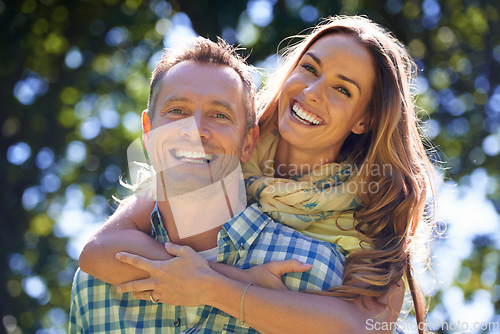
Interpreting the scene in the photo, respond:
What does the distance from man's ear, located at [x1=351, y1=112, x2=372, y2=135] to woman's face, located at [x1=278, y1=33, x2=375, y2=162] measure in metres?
0.05

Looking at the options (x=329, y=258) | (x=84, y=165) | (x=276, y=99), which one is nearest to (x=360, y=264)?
(x=329, y=258)

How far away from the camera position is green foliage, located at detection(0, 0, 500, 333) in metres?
9.26

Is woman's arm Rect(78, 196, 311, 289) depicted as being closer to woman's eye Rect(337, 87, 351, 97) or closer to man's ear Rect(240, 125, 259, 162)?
man's ear Rect(240, 125, 259, 162)

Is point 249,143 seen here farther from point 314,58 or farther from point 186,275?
point 186,275

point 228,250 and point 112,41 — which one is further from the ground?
point 228,250

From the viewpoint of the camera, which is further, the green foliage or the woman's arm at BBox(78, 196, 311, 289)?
the green foliage

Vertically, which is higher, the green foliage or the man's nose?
the man's nose

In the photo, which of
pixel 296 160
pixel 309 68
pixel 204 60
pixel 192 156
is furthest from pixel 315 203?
pixel 204 60

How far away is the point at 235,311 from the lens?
2.47 meters

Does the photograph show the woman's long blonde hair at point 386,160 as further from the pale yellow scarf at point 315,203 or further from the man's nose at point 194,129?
the man's nose at point 194,129

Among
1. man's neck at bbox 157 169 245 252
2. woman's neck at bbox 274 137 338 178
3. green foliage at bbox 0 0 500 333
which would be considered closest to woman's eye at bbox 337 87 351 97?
woman's neck at bbox 274 137 338 178

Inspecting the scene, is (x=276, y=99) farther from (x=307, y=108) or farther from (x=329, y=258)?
(x=329, y=258)

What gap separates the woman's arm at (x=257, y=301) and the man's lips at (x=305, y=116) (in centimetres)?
109

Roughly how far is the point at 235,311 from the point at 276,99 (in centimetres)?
156
